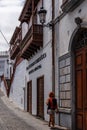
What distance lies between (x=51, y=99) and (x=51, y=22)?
399 centimetres

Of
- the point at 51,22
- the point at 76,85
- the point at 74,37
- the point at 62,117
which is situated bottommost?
the point at 62,117

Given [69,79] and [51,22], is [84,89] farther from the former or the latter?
[51,22]

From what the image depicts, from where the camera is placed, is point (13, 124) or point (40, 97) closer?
point (13, 124)

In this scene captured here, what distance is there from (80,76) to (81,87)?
1.44 feet

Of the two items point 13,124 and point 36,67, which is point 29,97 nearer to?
point 36,67

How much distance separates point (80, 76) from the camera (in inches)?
626

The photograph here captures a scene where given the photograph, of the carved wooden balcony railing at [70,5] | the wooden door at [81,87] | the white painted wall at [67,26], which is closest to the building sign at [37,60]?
the white painted wall at [67,26]

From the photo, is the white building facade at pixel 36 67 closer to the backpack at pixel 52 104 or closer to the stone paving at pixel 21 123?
the stone paving at pixel 21 123

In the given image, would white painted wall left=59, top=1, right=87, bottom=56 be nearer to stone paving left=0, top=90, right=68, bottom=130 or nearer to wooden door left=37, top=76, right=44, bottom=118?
stone paving left=0, top=90, right=68, bottom=130

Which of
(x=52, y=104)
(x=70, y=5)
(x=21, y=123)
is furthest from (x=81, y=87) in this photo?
(x=21, y=123)

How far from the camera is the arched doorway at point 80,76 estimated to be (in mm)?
15375

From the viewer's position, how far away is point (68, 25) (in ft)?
56.1

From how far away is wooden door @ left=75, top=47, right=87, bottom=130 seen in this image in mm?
15320

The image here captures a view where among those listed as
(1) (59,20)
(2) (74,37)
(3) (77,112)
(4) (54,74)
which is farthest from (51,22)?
(3) (77,112)
